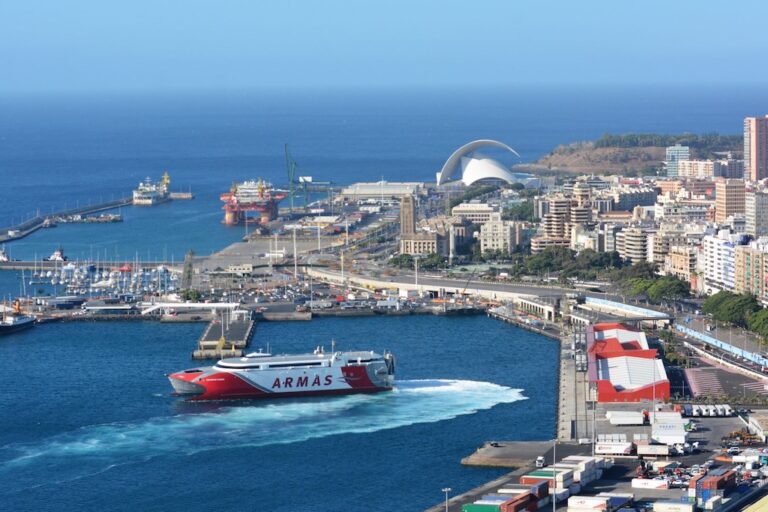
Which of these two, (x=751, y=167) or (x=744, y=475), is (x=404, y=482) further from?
(x=751, y=167)

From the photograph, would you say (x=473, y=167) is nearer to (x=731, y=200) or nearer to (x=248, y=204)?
(x=248, y=204)

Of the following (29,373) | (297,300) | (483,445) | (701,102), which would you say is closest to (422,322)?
(297,300)

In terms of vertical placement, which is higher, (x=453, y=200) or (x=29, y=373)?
(x=453, y=200)

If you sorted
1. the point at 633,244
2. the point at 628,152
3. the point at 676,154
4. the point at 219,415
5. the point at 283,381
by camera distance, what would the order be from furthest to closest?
the point at 628,152
the point at 676,154
the point at 633,244
the point at 283,381
the point at 219,415

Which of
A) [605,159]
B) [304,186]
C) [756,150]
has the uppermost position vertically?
[605,159]

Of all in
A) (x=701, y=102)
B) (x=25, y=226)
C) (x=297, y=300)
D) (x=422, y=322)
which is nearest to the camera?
(x=422, y=322)

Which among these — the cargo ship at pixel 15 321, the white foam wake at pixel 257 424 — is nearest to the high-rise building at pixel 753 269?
the white foam wake at pixel 257 424

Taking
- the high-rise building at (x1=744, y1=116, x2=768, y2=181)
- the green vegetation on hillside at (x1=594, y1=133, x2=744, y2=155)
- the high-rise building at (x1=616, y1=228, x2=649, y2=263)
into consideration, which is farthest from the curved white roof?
the high-rise building at (x1=616, y1=228, x2=649, y2=263)

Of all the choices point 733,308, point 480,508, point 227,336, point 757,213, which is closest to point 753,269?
Answer: point 733,308
